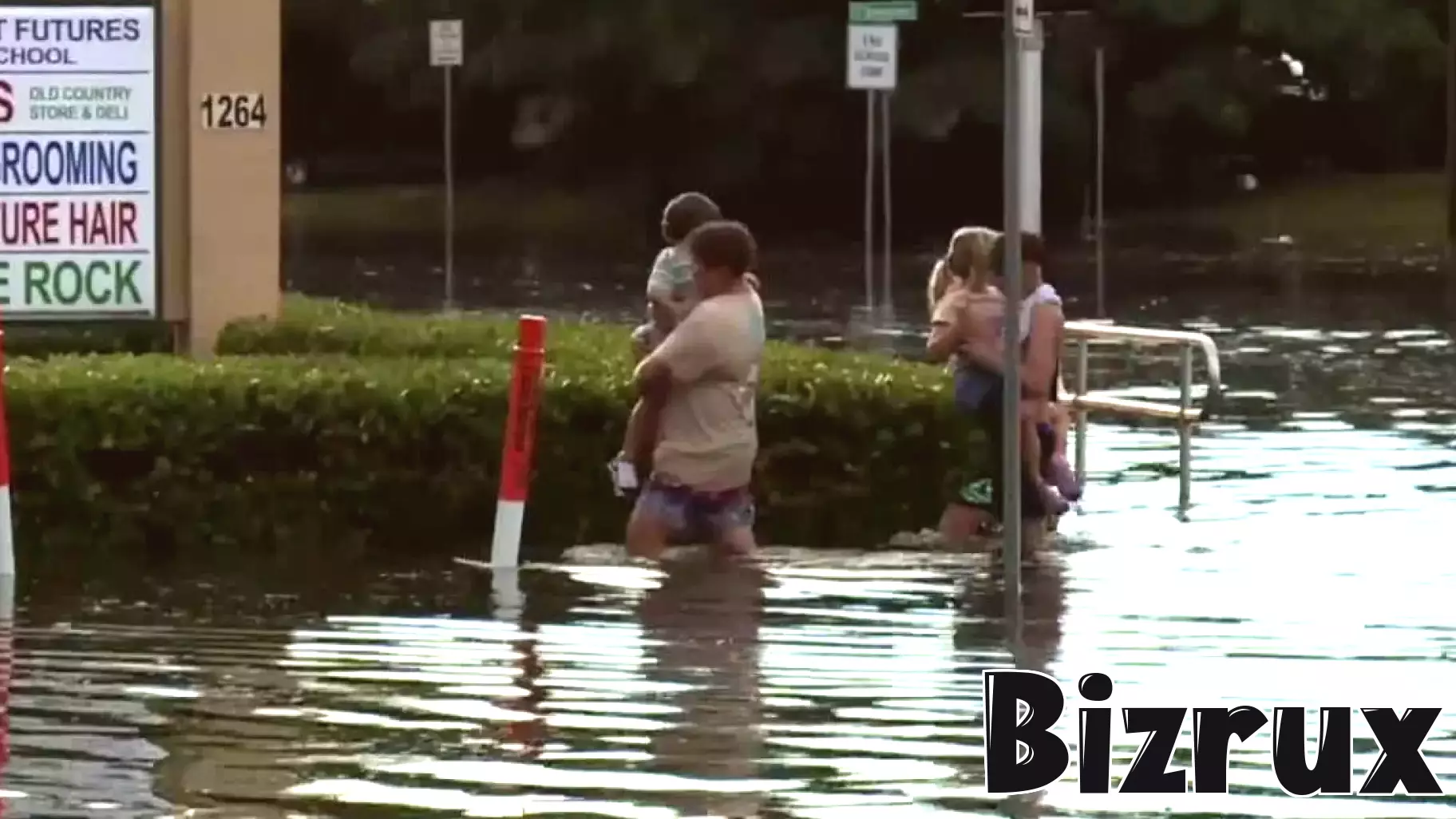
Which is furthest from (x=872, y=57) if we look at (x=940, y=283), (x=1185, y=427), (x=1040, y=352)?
(x=1040, y=352)

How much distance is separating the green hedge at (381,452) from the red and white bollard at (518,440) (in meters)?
0.64

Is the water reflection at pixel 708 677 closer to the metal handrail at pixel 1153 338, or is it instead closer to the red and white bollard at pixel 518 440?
the red and white bollard at pixel 518 440

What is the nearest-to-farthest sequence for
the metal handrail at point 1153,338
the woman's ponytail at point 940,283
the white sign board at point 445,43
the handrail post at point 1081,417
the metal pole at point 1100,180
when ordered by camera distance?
the woman's ponytail at point 940,283 → the metal handrail at point 1153,338 → the handrail post at point 1081,417 → the metal pole at point 1100,180 → the white sign board at point 445,43

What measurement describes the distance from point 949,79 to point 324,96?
2368cm

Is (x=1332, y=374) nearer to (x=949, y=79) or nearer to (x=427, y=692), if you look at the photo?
(x=427, y=692)

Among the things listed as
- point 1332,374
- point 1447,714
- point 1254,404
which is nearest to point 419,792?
point 1447,714

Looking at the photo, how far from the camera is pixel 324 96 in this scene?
213ft

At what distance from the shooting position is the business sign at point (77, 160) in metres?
14.8

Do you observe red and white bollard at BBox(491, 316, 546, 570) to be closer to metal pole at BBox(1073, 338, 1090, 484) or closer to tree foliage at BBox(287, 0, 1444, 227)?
metal pole at BBox(1073, 338, 1090, 484)

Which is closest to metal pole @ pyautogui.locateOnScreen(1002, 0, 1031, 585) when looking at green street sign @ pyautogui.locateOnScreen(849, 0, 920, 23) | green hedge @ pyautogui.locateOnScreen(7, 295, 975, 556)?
green hedge @ pyautogui.locateOnScreen(7, 295, 975, 556)

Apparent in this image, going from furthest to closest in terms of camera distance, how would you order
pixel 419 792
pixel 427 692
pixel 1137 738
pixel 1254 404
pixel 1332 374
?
pixel 1332 374 < pixel 1254 404 < pixel 427 692 < pixel 1137 738 < pixel 419 792

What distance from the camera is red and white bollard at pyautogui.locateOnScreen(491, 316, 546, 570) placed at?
12.1 m

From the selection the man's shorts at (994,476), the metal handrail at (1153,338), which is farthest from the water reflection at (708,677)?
the metal handrail at (1153,338)

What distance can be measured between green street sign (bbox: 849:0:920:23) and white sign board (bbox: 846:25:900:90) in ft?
0.70
